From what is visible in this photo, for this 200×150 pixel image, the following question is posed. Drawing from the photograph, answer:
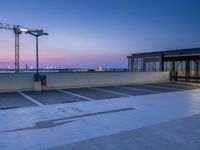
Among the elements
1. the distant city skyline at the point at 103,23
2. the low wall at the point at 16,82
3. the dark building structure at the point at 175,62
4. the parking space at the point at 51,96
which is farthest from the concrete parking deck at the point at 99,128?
the dark building structure at the point at 175,62

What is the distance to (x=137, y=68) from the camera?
65.8 feet

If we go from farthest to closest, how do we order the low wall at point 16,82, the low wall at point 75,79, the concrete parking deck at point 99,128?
the low wall at point 75,79, the low wall at point 16,82, the concrete parking deck at point 99,128

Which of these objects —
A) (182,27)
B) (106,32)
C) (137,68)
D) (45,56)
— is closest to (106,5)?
(106,32)

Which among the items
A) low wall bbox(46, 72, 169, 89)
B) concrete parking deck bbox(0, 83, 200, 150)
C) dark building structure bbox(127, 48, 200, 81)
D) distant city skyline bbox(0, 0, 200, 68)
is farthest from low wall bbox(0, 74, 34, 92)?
dark building structure bbox(127, 48, 200, 81)

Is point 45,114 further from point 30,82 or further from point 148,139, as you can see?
point 30,82

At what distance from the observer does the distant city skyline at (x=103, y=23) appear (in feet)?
46.8

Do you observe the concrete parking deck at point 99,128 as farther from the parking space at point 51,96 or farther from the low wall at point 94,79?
the low wall at point 94,79

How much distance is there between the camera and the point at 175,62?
1739 cm

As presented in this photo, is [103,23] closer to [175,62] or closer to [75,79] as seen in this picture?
[175,62]

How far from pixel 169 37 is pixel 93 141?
2260 centimetres

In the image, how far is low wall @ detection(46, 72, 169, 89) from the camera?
408 inches

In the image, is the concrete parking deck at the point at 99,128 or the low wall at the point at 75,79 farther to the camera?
the low wall at the point at 75,79

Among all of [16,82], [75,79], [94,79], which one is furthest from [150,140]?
[94,79]

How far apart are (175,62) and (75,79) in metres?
10.4
